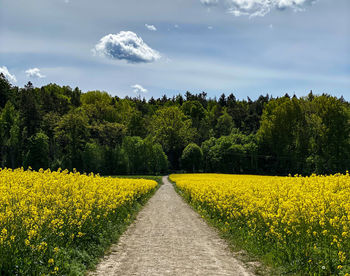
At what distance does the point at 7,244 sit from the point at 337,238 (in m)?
7.15

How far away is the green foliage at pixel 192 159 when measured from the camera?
85812 mm

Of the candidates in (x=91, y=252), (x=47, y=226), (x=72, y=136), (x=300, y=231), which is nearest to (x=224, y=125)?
(x=72, y=136)

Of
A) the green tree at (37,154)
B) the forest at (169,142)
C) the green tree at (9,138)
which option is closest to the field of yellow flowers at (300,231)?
the forest at (169,142)

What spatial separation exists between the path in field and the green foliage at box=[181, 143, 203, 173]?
69659 millimetres

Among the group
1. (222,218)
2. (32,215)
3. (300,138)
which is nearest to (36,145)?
(300,138)

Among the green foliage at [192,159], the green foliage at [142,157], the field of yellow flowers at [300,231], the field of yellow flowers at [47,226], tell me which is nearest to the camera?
the field of yellow flowers at [47,226]

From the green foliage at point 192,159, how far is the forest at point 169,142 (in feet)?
0.84

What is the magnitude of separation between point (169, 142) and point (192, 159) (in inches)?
500

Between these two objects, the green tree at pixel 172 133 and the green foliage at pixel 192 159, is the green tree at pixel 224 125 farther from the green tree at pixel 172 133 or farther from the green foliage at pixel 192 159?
the green foliage at pixel 192 159

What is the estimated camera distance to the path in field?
8.30 m

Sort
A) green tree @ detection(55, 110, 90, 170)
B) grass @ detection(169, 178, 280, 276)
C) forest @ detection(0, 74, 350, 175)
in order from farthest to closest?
1. green tree @ detection(55, 110, 90, 170)
2. forest @ detection(0, 74, 350, 175)
3. grass @ detection(169, 178, 280, 276)

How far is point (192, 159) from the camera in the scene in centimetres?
8575

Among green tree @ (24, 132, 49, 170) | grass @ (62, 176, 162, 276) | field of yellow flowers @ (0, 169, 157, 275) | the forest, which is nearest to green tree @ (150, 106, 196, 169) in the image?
the forest

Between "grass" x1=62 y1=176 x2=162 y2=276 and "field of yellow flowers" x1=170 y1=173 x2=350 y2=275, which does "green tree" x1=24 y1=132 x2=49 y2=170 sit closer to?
"grass" x1=62 y1=176 x2=162 y2=276
